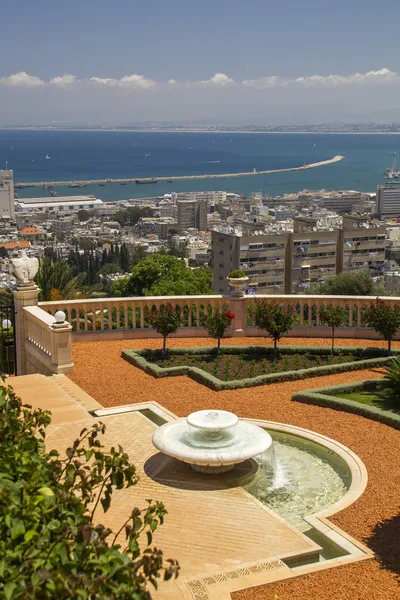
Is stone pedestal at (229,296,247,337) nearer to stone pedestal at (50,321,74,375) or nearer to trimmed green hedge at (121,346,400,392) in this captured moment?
trimmed green hedge at (121,346,400,392)

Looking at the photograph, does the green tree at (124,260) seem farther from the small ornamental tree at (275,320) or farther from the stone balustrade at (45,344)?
the small ornamental tree at (275,320)

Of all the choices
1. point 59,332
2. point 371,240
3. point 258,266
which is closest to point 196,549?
point 59,332

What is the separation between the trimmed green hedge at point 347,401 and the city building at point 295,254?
77.5 metres

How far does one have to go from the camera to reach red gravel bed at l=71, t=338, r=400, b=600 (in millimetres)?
6273

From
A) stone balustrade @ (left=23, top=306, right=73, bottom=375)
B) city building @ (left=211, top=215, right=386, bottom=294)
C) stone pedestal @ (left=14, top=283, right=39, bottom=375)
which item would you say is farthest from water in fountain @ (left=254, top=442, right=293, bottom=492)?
city building @ (left=211, top=215, right=386, bottom=294)

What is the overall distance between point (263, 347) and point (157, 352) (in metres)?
2.10

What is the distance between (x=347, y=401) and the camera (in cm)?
1122

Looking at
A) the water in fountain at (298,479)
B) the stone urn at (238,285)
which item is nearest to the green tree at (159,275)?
the stone urn at (238,285)

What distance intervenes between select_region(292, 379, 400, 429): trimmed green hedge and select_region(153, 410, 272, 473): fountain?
86.7 inches

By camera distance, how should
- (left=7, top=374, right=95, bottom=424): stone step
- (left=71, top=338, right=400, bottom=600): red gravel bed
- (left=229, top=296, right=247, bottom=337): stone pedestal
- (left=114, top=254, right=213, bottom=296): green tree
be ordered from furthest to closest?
(left=114, top=254, right=213, bottom=296): green tree < (left=229, top=296, right=247, bottom=337): stone pedestal < (left=7, top=374, right=95, bottom=424): stone step < (left=71, top=338, right=400, bottom=600): red gravel bed

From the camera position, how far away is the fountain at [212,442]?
27.9 ft

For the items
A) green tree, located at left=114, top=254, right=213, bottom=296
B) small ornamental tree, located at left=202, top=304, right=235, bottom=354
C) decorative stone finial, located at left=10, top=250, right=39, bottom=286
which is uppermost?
decorative stone finial, located at left=10, top=250, right=39, bottom=286

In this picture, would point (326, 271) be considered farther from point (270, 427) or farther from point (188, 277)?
point (270, 427)

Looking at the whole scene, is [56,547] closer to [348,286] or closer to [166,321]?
[166,321]
